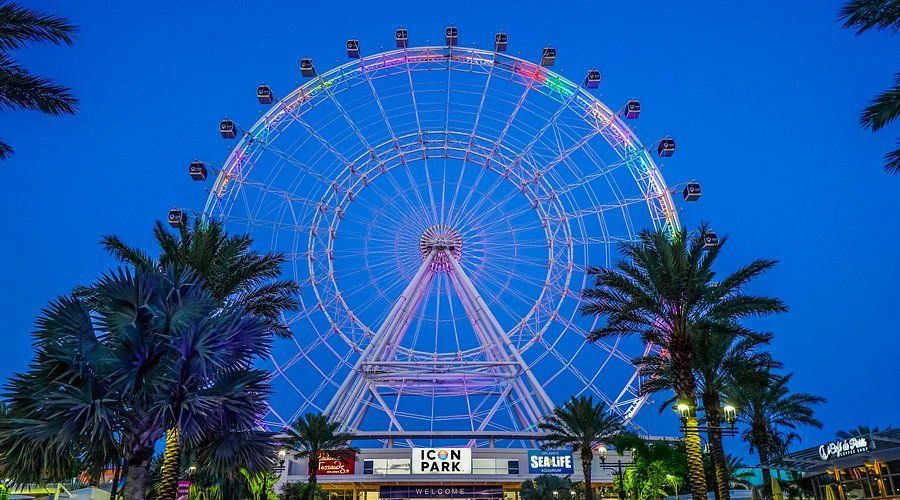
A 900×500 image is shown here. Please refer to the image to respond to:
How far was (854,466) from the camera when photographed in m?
24.5

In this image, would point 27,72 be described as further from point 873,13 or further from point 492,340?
point 492,340

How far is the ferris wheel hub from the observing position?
44656 mm

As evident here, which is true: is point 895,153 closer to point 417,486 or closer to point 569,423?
point 569,423

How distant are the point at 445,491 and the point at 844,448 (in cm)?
3225

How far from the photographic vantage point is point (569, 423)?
37750 millimetres

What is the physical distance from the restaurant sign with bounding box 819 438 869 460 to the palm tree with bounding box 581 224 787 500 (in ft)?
13.8

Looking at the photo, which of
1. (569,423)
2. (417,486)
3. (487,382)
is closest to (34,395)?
(569,423)

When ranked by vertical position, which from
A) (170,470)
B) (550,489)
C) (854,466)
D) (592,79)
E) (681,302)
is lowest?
(170,470)

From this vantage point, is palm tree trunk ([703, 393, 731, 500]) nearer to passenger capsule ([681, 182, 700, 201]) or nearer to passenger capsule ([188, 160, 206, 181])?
passenger capsule ([681, 182, 700, 201])

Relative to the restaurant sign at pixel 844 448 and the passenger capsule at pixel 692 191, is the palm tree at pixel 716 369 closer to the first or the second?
the restaurant sign at pixel 844 448

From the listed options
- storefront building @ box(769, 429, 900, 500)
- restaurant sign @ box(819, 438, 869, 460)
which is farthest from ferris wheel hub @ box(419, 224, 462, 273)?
restaurant sign @ box(819, 438, 869, 460)

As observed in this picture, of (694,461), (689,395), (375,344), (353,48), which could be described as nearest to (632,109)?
(353,48)

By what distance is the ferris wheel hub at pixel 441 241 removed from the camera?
1758 inches

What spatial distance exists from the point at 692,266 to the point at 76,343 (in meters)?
17.9
